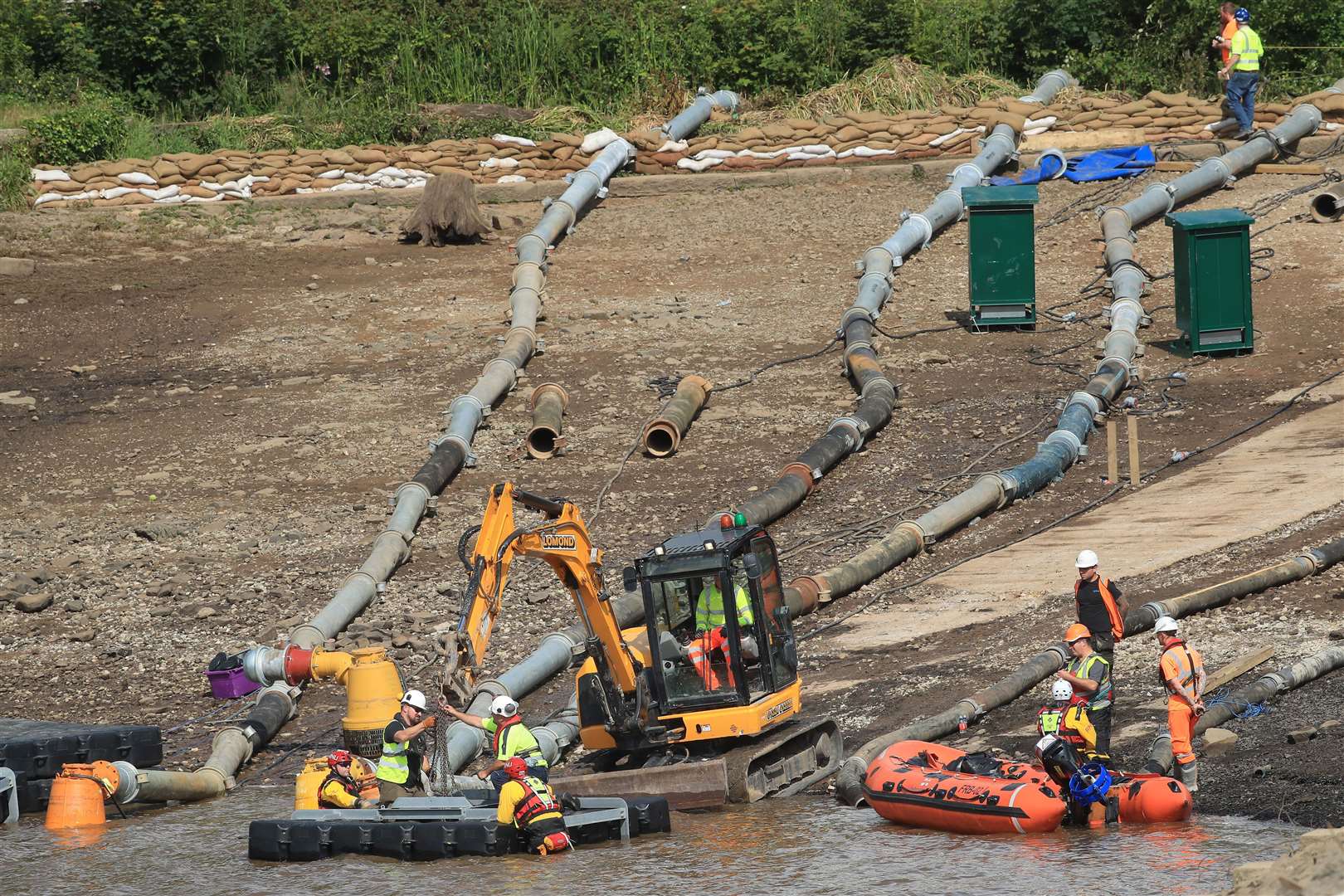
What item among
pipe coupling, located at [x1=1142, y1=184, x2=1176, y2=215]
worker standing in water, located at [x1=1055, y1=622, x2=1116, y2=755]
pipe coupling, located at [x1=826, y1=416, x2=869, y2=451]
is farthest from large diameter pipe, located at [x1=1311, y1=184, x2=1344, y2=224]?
worker standing in water, located at [x1=1055, y1=622, x2=1116, y2=755]

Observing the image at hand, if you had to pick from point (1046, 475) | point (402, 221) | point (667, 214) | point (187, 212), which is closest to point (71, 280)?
point (187, 212)

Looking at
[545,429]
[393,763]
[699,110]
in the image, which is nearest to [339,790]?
[393,763]

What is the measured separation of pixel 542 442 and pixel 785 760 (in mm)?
8928

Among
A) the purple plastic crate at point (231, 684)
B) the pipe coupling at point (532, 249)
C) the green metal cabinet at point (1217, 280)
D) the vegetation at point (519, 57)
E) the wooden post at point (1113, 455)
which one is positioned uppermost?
the vegetation at point (519, 57)

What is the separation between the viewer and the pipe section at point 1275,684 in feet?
40.6

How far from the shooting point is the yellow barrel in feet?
43.5

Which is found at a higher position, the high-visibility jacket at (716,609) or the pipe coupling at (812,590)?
the high-visibility jacket at (716,609)

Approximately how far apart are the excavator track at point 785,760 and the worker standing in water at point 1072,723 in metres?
2.12

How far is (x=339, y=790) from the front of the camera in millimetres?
12398

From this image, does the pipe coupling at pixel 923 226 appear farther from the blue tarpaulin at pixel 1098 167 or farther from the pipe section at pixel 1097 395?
the pipe section at pixel 1097 395

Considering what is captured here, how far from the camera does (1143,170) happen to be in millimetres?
28531

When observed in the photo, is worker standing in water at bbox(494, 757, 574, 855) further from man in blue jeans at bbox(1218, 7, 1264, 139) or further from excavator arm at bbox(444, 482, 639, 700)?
man in blue jeans at bbox(1218, 7, 1264, 139)

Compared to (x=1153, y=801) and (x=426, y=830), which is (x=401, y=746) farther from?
(x=1153, y=801)

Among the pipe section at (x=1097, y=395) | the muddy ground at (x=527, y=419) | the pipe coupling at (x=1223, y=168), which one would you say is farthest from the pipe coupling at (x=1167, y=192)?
the pipe coupling at (x=1223, y=168)
